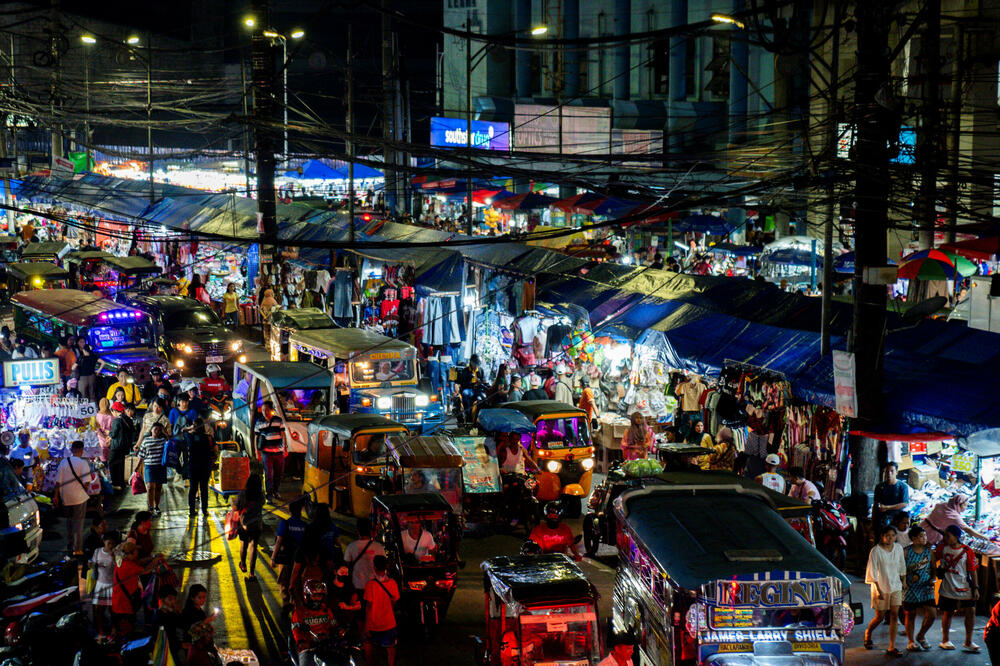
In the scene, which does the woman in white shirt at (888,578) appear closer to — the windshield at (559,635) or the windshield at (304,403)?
the windshield at (559,635)

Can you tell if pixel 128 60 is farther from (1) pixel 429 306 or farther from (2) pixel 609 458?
(2) pixel 609 458

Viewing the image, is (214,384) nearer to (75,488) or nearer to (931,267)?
(75,488)

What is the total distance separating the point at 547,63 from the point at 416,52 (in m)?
34.0

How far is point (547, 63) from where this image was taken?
56031 mm

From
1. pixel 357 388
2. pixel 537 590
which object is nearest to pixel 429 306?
pixel 357 388

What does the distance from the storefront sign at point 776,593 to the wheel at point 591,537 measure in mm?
5976

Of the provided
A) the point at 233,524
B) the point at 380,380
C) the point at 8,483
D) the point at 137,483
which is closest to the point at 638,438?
the point at 380,380

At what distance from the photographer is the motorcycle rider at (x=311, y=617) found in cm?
1077

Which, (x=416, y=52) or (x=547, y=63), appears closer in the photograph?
(x=547, y=63)

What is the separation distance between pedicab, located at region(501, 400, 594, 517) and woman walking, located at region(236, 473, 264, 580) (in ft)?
A: 15.5

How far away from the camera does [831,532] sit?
14750 mm

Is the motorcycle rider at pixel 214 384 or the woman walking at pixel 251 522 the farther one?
the motorcycle rider at pixel 214 384

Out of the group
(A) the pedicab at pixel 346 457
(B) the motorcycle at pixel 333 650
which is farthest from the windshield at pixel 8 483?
(B) the motorcycle at pixel 333 650

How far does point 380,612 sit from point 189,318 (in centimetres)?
1888
